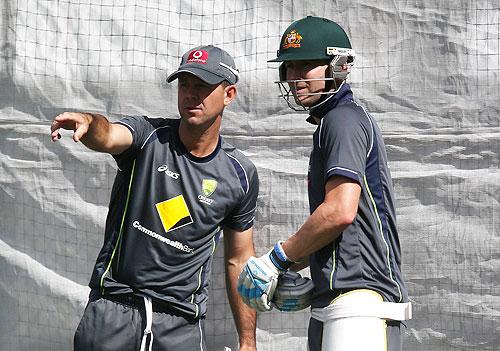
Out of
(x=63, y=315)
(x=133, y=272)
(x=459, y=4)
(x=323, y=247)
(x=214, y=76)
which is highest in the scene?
(x=459, y=4)

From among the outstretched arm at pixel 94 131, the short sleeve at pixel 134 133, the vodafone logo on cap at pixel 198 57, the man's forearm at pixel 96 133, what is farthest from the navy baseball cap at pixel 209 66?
the man's forearm at pixel 96 133

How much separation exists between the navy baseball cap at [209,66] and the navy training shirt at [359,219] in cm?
102

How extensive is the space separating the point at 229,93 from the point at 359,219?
138 cm

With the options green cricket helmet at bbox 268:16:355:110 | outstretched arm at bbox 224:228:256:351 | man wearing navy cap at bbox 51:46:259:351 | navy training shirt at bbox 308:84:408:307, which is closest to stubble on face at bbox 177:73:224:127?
man wearing navy cap at bbox 51:46:259:351

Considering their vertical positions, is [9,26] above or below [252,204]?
above

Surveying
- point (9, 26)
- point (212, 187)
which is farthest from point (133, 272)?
point (9, 26)

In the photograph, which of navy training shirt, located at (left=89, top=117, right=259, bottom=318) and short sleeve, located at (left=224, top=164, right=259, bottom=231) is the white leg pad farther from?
short sleeve, located at (left=224, top=164, right=259, bottom=231)

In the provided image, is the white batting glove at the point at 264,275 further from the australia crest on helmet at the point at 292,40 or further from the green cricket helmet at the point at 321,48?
the australia crest on helmet at the point at 292,40

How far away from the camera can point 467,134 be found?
17.3ft

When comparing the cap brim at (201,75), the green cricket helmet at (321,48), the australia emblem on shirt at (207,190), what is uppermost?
the green cricket helmet at (321,48)

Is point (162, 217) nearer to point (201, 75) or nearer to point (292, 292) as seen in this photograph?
point (201, 75)

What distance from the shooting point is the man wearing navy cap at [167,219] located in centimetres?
475

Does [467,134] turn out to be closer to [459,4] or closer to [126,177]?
[459,4]

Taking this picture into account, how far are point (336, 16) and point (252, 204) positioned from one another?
1154 millimetres
